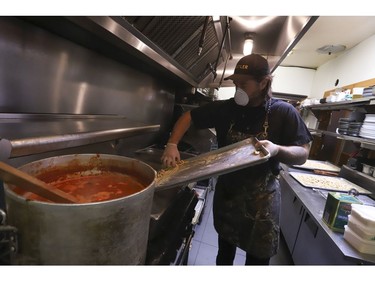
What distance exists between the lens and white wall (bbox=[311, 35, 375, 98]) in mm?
3387

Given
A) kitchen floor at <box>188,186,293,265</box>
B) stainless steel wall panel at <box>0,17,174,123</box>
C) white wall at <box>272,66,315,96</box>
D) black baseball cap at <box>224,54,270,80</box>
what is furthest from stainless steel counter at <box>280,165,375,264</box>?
white wall at <box>272,66,315,96</box>

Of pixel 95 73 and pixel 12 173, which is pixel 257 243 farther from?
pixel 95 73

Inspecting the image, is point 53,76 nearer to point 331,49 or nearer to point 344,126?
point 344,126

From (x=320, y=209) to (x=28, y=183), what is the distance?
7.00 feet

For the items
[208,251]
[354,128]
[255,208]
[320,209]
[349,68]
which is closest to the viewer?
[255,208]

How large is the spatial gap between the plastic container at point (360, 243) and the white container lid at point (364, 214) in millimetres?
108

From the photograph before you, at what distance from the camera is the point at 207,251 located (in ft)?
8.08

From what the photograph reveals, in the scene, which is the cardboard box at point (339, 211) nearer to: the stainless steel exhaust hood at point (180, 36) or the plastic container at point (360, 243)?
the plastic container at point (360, 243)

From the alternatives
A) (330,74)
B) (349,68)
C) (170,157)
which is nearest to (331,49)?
(349,68)

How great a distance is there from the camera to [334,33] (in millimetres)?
3406

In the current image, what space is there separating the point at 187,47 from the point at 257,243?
182 cm

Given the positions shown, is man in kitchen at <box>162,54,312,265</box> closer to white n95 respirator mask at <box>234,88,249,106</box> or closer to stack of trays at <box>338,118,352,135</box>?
white n95 respirator mask at <box>234,88,249,106</box>
